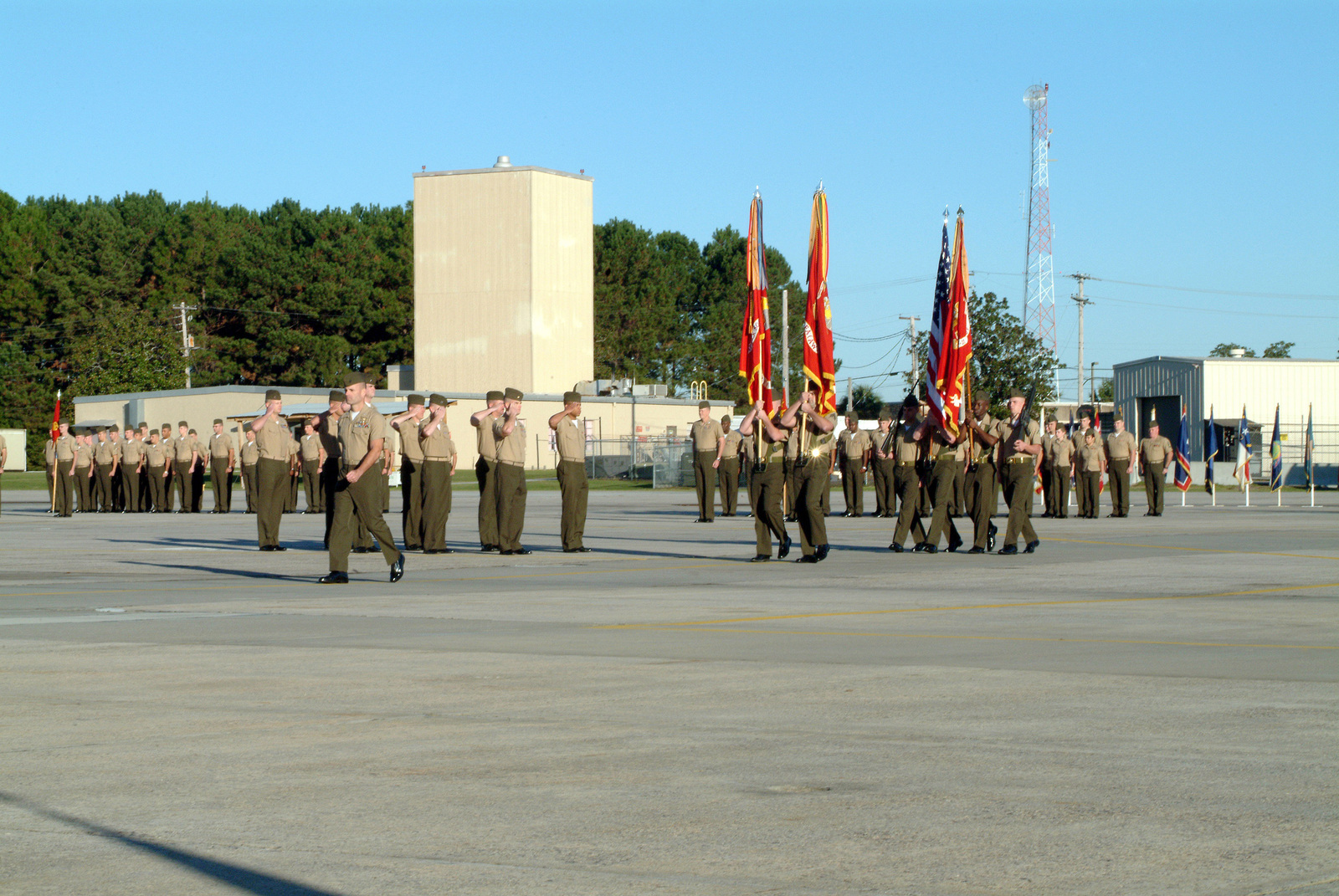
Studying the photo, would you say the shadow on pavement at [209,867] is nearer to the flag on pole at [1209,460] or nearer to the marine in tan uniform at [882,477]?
the marine in tan uniform at [882,477]

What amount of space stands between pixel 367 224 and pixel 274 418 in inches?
3227

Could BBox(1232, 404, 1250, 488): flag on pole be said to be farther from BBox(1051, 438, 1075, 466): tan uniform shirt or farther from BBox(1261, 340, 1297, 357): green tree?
BBox(1261, 340, 1297, 357): green tree

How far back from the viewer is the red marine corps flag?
19203 mm

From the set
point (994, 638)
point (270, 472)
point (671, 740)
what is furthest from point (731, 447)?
point (671, 740)

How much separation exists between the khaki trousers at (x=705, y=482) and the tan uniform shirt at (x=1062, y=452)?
675 cm

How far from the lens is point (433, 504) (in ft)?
61.7

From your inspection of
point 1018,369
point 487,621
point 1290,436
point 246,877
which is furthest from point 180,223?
point 246,877

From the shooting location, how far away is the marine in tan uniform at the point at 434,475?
740 inches

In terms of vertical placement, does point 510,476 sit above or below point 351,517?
above

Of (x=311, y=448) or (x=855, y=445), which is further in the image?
(x=855, y=445)

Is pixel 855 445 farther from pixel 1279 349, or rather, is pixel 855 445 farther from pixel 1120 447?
pixel 1279 349

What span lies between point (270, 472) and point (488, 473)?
2.85 m

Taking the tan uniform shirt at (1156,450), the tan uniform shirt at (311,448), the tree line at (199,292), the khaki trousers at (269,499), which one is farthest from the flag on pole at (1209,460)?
the tree line at (199,292)

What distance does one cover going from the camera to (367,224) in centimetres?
9950
